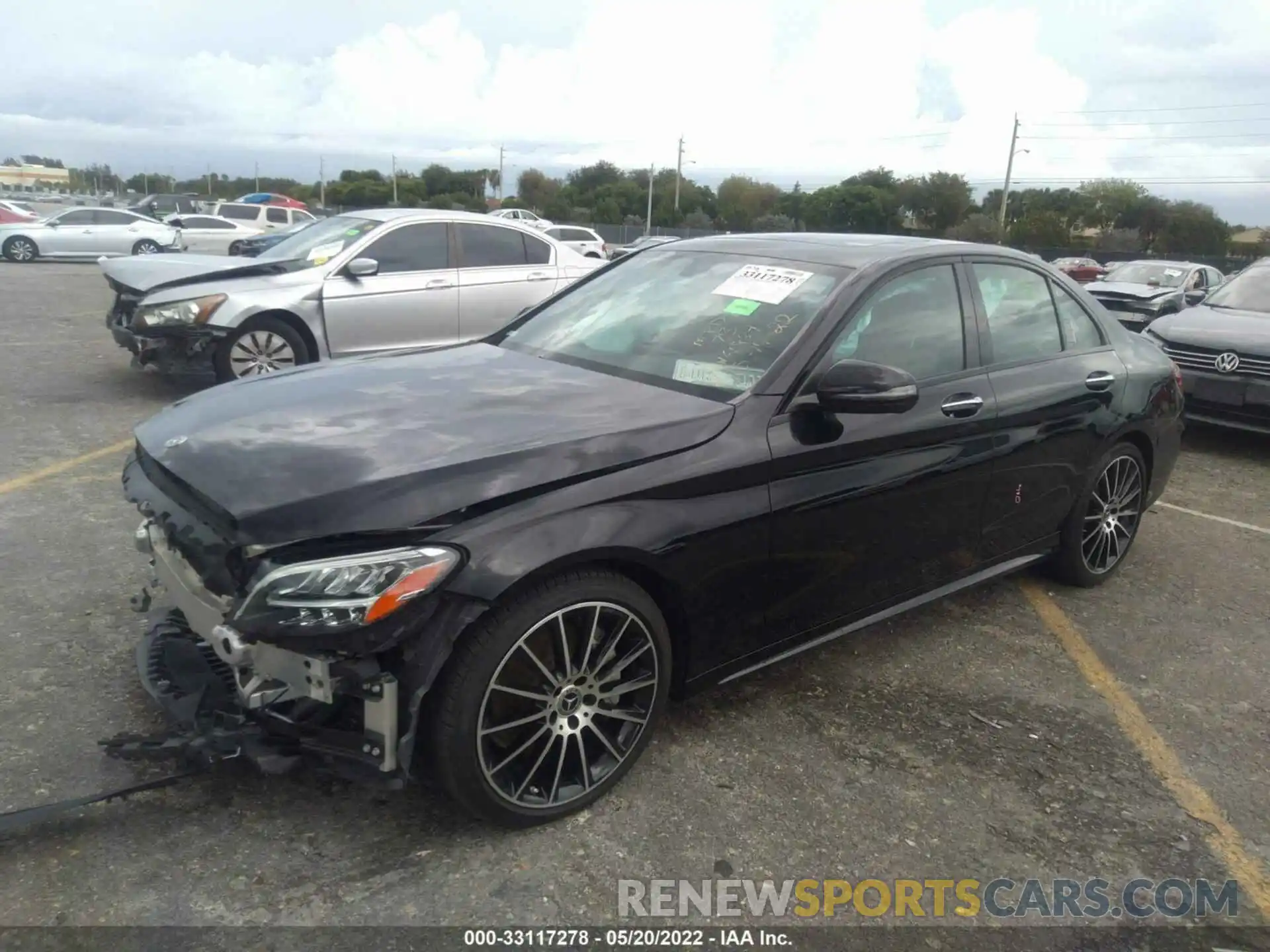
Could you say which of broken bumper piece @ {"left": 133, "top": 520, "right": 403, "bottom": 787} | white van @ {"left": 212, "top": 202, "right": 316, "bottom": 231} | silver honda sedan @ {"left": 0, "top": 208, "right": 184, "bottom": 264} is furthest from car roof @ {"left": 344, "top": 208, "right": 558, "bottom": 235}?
white van @ {"left": 212, "top": 202, "right": 316, "bottom": 231}

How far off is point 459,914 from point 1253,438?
8893mm

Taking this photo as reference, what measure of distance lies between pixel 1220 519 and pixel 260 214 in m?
27.7

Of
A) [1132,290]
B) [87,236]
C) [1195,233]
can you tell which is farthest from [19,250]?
[1195,233]

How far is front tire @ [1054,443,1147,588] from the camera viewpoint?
4.51 metres

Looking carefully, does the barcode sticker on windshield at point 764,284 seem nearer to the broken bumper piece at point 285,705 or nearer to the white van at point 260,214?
the broken bumper piece at point 285,705

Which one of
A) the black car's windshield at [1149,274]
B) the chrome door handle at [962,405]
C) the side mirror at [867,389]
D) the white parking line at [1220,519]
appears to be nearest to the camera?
the side mirror at [867,389]

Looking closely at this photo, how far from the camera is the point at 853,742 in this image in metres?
3.29

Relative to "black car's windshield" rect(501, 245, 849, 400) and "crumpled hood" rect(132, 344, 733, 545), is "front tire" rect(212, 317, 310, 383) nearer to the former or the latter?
"black car's windshield" rect(501, 245, 849, 400)

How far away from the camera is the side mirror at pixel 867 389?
3014 mm

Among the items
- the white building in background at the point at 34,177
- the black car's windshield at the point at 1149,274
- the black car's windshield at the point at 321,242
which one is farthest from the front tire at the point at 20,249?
the white building in background at the point at 34,177

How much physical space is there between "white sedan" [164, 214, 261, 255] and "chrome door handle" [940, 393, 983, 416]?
21914 mm

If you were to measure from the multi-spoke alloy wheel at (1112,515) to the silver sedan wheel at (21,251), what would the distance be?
24621 mm

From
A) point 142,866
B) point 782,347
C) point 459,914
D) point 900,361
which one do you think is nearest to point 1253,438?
point 900,361

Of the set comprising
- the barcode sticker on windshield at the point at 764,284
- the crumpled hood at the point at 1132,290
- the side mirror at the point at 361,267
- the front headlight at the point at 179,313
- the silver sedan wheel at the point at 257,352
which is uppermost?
the barcode sticker on windshield at the point at 764,284
